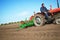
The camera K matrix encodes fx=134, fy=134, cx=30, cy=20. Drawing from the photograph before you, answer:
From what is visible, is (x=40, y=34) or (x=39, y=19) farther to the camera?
(x=39, y=19)

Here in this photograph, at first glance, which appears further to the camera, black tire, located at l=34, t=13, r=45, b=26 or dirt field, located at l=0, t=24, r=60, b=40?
black tire, located at l=34, t=13, r=45, b=26

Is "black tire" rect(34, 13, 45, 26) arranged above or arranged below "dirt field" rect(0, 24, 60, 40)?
above

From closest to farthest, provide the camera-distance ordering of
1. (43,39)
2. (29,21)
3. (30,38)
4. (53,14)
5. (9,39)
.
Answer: (43,39)
(30,38)
(9,39)
(53,14)
(29,21)

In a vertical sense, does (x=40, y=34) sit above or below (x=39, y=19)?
below

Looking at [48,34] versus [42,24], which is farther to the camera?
[42,24]

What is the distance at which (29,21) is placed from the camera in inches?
400

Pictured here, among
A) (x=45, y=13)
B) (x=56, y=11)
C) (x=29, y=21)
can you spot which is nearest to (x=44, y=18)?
(x=45, y=13)

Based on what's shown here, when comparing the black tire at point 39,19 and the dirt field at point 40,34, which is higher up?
the black tire at point 39,19

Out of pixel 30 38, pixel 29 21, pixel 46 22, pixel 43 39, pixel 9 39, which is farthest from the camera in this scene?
pixel 29 21

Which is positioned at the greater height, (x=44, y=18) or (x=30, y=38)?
(x=44, y=18)

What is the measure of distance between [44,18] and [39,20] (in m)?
0.41

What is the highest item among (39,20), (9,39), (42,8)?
(42,8)

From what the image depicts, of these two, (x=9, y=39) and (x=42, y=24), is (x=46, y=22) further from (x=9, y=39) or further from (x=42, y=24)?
(x=9, y=39)

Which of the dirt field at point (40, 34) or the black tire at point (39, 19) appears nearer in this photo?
the dirt field at point (40, 34)
